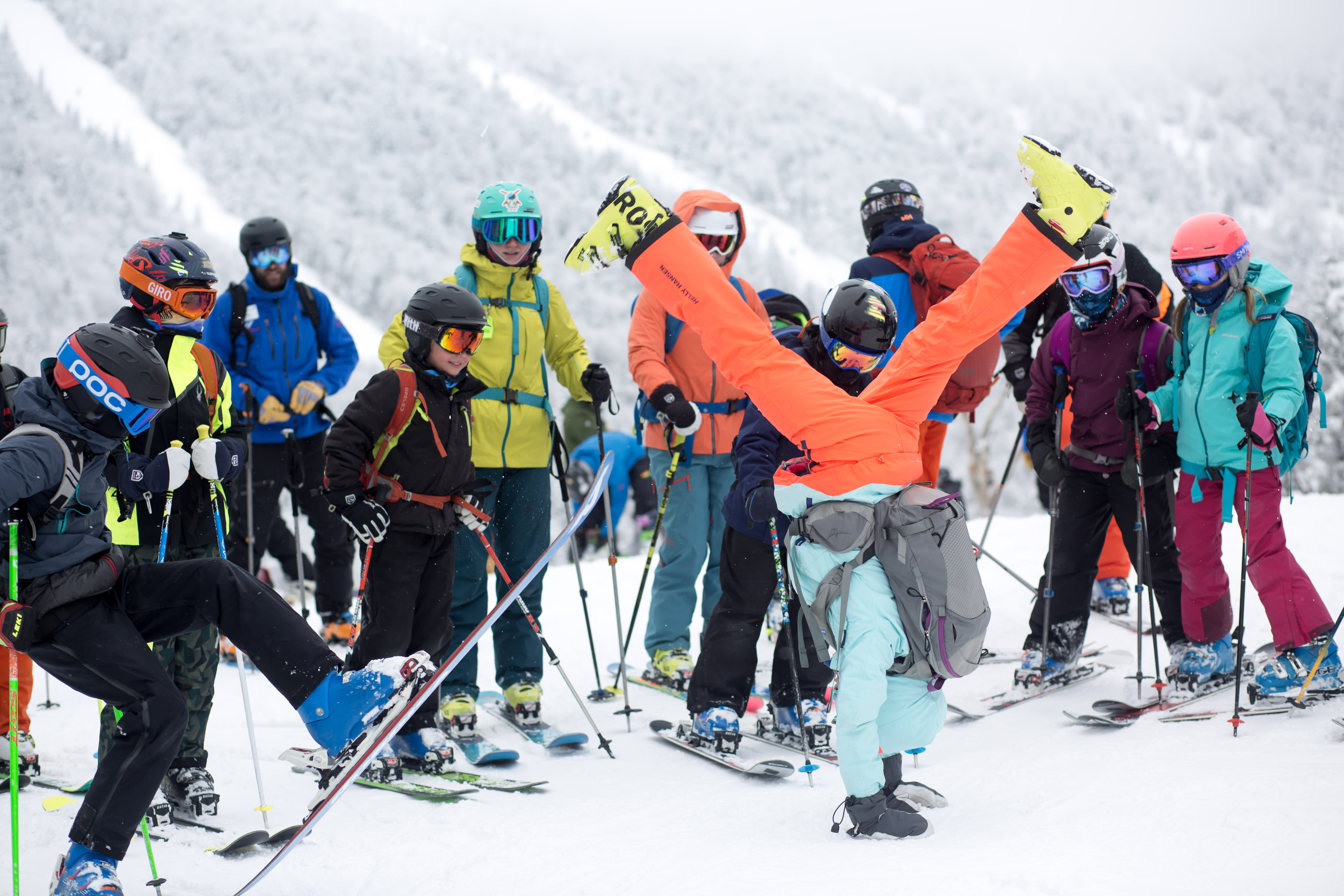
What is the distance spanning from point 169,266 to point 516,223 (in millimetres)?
1590

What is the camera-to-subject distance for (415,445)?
173 inches

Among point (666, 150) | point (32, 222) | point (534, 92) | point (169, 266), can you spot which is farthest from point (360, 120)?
point (169, 266)

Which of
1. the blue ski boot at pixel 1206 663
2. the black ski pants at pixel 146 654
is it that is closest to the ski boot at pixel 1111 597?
the blue ski boot at pixel 1206 663

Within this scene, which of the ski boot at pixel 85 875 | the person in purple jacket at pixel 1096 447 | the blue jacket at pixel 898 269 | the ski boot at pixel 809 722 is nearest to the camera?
the ski boot at pixel 85 875

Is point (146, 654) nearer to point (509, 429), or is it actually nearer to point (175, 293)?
point (175, 293)

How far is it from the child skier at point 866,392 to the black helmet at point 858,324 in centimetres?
19

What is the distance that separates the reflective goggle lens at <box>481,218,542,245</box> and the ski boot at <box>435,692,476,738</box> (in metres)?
2.20

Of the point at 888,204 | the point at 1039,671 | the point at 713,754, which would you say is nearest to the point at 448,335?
the point at 713,754

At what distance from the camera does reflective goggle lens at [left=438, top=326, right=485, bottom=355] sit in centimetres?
434

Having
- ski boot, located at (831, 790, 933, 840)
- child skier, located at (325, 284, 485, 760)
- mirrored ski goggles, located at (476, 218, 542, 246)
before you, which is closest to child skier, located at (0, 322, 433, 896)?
child skier, located at (325, 284, 485, 760)

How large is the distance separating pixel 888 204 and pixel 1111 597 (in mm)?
2961

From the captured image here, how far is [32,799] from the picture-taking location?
420 centimetres

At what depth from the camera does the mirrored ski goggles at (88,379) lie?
10.1ft

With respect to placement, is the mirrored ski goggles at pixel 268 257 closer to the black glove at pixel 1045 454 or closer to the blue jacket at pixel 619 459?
the blue jacket at pixel 619 459
